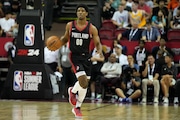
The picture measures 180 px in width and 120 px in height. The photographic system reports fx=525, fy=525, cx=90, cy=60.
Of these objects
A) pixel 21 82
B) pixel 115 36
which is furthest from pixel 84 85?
pixel 115 36

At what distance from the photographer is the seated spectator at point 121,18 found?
61.1 ft

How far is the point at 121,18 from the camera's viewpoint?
18688mm

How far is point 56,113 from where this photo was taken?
1070cm

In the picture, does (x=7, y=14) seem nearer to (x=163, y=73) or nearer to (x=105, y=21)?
(x=105, y=21)

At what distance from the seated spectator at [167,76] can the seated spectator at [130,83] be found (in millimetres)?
737

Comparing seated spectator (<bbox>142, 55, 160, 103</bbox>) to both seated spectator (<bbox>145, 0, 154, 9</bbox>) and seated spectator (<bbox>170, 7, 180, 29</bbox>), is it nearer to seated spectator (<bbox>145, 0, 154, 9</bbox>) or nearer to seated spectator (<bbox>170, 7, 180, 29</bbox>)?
seated spectator (<bbox>170, 7, 180, 29</bbox>)

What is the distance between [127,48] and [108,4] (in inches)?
120

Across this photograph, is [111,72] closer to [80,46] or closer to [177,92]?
[177,92]

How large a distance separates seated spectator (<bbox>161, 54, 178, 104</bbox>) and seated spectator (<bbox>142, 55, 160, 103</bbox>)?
0.58 ft

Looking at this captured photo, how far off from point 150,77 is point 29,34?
377 cm

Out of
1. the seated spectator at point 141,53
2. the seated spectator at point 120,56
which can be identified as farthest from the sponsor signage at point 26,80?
the seated spectator at point 141,53

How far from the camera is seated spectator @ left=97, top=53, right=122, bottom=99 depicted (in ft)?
51.7

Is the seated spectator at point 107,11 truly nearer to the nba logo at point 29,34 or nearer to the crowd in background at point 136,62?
the crowd in background at point 136,62

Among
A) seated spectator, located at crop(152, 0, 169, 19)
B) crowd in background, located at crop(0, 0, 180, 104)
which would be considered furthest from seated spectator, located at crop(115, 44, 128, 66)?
seated spectator, located at crop(152, 0, 169, 19)
